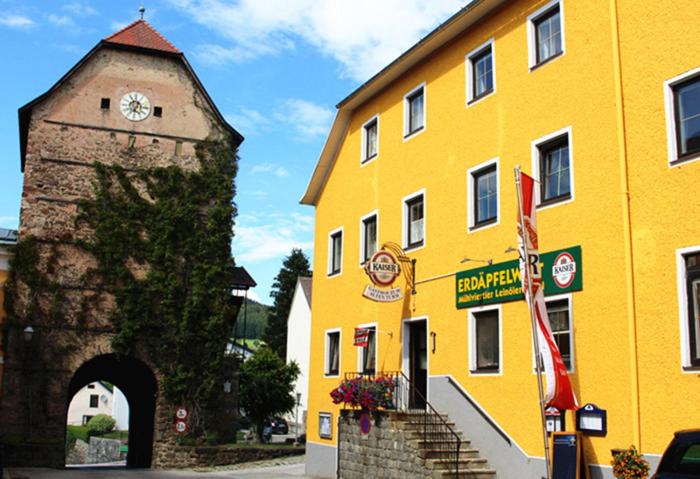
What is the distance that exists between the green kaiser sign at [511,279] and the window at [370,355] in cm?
407

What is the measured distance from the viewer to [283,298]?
2736 inches

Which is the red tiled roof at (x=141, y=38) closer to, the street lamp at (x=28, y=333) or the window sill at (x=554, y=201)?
the street lamp at (x=28, y=333)

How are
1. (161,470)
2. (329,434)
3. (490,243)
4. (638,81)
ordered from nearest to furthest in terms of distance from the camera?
(638,81) → (490,243) → (329,434) → (161,470)

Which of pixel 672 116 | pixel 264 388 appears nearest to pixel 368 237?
pixel 672 116

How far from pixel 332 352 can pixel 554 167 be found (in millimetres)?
10256

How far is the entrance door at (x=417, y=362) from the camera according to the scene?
17672mm

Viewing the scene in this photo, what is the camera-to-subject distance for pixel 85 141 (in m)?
28.0

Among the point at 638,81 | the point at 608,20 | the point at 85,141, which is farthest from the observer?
the point at 85,141

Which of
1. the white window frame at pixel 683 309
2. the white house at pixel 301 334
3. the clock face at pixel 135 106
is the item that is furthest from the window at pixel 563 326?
the white house at pixel 301 334

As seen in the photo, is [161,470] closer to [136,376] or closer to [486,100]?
[136,376]

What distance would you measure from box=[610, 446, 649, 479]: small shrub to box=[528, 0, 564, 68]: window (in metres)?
7.21

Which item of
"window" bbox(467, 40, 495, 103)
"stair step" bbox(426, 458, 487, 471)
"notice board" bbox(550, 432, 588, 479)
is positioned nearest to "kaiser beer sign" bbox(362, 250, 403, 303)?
"window" bbox(467, 40, 495, 103)

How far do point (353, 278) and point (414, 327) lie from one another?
11.4 ft

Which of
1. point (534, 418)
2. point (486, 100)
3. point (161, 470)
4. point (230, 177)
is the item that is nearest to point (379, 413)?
point (534, 418)
